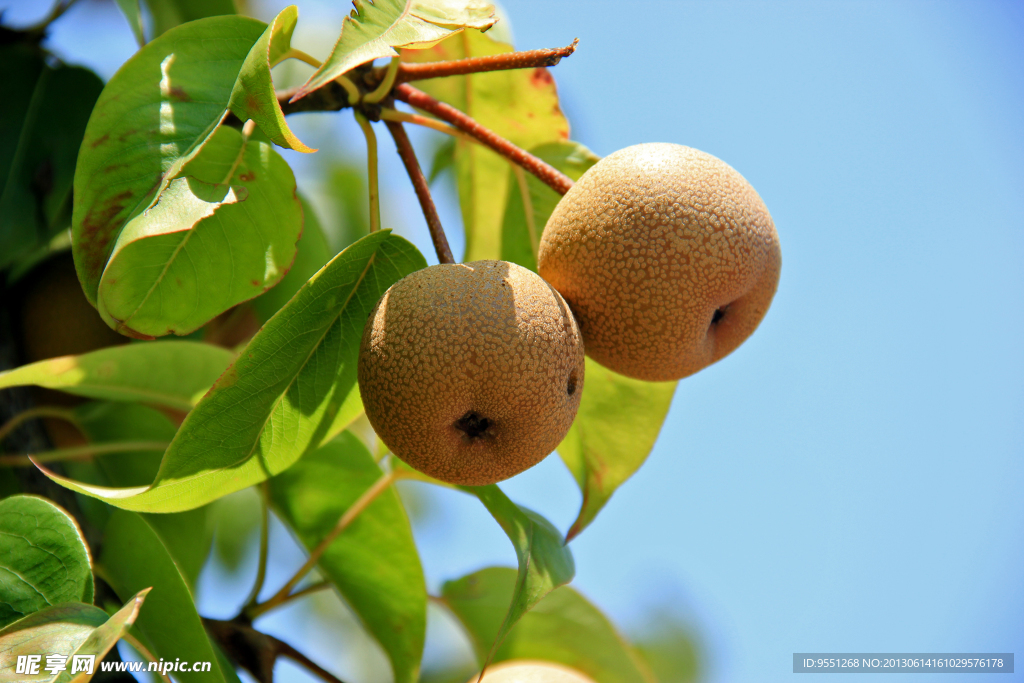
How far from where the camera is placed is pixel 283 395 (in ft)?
3.59

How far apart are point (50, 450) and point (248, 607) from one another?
500 mm

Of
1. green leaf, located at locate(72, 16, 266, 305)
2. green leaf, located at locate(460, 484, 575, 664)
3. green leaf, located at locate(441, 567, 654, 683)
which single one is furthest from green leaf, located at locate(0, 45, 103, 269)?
green leaf, located at locate(441, 567, 654, 683)

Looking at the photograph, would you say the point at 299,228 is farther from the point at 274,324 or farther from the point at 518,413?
the point at 518,413

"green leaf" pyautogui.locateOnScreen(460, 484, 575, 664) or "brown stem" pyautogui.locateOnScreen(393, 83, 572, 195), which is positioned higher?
"brown stem" pyautogui.locateOnScreen(393, 83, 572, 195)

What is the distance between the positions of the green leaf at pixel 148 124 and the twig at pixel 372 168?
21 cm

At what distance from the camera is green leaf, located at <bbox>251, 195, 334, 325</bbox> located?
1.80 metres

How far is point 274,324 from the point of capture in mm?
1011

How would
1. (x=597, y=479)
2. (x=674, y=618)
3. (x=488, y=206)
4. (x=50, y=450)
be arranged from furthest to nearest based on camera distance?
(x=674, y=618) < (x=488, y=206) < (x=50, y=450) < (x=597, y=479)

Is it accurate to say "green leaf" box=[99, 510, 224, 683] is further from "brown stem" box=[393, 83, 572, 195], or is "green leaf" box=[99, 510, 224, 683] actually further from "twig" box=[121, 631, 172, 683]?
"brown stem" box=[393, 83, 572, 195]

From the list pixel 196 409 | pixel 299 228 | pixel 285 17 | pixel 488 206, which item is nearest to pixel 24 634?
pixel 196 409

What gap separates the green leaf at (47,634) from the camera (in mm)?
940

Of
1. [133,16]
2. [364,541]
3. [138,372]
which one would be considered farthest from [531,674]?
[133,16]

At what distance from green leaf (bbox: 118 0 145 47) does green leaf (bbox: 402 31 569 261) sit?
19.3 inches

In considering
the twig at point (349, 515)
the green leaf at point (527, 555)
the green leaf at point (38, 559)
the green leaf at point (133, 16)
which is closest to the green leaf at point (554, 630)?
the twig at point (349, 515)
